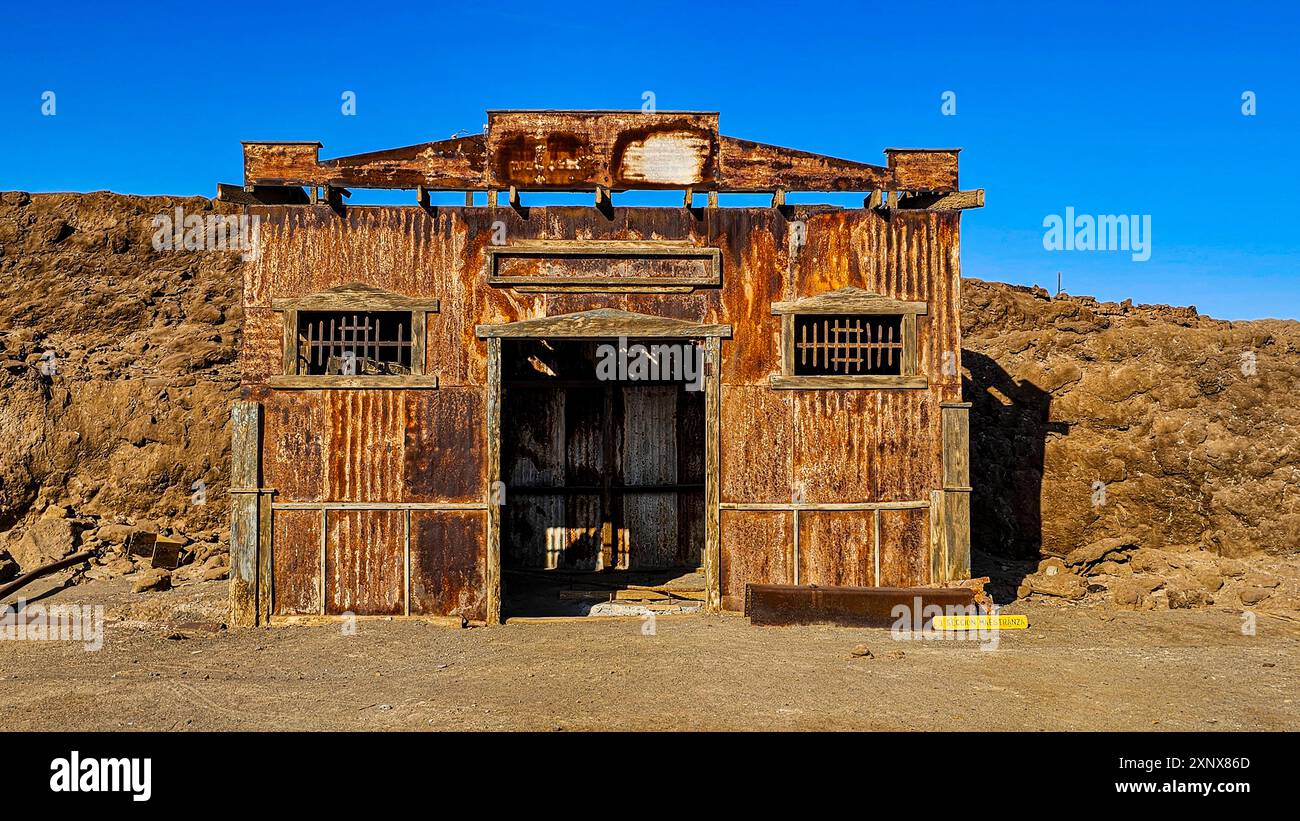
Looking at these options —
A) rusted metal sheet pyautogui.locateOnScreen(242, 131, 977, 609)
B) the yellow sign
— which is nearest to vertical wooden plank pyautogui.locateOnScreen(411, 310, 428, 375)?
rusted metal sheet pyautogui.locateOnScreen(242, 131, 977, 609)

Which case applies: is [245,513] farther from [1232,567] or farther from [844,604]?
[1232,567]

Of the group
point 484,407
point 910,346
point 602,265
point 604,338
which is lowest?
point 484,407

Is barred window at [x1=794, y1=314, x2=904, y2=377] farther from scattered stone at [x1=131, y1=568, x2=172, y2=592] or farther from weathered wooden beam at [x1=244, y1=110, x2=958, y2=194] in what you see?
scattered stone at [x1=131, y1=568, x2=172, y2=592]

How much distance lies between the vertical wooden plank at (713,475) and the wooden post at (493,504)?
8.92ft

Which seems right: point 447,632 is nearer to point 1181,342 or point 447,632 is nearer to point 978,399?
point 978,399

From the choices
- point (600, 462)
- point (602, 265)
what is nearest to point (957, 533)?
point (602, 265)

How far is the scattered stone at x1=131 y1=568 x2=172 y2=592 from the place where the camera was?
1241 cm

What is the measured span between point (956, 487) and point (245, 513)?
9.16 m

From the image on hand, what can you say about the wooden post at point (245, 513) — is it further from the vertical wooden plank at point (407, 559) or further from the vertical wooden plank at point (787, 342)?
the vertical wooden plank at point (787, 342)

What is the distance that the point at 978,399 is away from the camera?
15828mm

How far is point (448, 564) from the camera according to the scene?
10070 mm

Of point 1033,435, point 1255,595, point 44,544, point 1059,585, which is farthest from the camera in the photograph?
point 1033,435

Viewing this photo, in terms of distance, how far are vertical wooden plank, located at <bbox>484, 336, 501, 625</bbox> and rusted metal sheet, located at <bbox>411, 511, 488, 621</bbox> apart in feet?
0.33
